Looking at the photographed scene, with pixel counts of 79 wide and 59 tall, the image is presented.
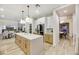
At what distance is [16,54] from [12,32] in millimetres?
378

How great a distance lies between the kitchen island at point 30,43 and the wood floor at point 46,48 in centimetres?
7

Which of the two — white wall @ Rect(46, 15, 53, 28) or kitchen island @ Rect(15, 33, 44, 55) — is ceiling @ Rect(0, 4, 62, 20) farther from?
kitchen island @ Rect(15, 33, 44, 55)

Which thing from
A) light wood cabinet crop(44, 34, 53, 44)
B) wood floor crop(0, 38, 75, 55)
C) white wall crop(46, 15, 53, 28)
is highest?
white wall crop(46, 15, 53, 28)

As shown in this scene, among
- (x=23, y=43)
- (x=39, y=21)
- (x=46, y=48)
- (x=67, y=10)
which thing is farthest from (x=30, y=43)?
(x=67, y=10)

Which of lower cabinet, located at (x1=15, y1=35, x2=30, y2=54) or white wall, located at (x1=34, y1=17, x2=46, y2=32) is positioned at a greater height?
white wall, located at (x1=34, y1=17, x2=46, y2=32)

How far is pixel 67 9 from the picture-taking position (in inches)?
60.7

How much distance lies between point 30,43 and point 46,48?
298 millimetres

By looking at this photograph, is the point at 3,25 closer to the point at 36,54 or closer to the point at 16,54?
the point at 16,54

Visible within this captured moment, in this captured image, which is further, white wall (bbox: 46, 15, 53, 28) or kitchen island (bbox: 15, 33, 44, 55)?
white wall (bbox: 46, 15, 53, 28)

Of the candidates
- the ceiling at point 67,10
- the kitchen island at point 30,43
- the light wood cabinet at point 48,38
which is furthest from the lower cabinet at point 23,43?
the ceiling at point 67,10

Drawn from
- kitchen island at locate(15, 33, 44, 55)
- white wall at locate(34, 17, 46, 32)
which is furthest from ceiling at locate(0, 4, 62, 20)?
kitchen island at locate(15, 33, 44, 55)

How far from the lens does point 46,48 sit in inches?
61.1

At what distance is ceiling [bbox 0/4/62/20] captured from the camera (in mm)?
1462

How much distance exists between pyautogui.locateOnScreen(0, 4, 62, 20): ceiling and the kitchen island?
32 centimetres
